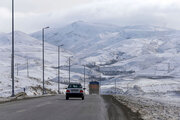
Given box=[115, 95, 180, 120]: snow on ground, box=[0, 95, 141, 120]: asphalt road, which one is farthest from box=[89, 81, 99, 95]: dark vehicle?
box=[0, 95, 141, 120]: asphalt road

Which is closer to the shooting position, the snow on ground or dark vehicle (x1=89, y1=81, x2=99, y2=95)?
the snow on ground

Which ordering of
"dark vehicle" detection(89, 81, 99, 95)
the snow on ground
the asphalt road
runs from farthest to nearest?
"dark vehicle" detection(89, 81, 99, 95), the snow on ground, the asphalt road

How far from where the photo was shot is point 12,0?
4862 centimetres

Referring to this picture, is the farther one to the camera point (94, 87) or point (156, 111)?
point (94, 87)

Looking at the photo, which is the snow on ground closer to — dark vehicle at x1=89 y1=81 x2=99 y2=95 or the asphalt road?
the asphalt road

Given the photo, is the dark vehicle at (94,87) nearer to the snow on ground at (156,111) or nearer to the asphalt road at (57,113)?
the snow on ground at (156,111)

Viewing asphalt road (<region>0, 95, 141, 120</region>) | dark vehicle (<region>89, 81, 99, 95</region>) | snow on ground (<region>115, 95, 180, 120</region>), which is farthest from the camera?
dark vehicle (<region>89, 81, 99, 95</region>)

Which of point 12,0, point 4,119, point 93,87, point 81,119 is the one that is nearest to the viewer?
point 4,119

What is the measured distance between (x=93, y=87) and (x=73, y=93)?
2326 inches

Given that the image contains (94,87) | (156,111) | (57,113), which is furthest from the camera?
(94,87)

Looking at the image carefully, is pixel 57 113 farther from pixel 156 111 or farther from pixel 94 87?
pixel 94 87

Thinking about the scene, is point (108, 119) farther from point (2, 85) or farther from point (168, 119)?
point (2, 85)

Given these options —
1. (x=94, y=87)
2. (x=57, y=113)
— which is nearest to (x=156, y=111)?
(x=57, y=113)

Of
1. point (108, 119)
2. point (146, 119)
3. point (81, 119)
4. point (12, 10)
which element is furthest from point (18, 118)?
point (12, 10)
